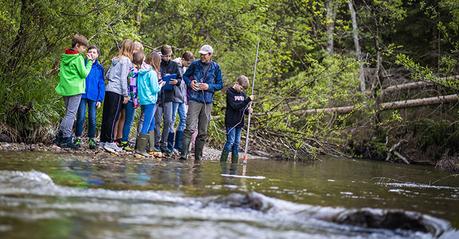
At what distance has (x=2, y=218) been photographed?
490 cm

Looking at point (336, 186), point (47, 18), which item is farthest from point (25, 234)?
point (47, 18)

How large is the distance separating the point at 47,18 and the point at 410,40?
16871mm

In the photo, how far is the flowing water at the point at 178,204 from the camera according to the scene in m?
5.01

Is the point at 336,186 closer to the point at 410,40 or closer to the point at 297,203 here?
the point at 297,203

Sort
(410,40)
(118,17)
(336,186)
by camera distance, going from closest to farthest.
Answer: (336,186), (118,17), (410,40)

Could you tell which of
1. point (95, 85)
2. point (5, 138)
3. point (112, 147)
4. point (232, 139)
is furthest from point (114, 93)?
point (232, 139)

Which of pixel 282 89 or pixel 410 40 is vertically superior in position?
pixel 410 40

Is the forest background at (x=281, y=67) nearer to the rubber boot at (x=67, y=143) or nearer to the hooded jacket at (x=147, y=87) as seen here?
the rubber boot at (x=67, y=143)

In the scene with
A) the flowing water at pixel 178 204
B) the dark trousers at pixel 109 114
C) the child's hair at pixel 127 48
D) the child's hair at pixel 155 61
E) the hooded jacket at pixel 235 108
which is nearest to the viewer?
the flowing water at pixel 178 204

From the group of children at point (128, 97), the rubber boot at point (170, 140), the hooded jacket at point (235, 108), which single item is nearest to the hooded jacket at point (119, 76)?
the group of children at point (128, 97)

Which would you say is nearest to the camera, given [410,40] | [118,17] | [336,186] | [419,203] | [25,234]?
[25,234]

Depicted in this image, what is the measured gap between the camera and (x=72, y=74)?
11.8 meters

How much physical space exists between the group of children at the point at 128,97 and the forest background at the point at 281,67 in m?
0.89

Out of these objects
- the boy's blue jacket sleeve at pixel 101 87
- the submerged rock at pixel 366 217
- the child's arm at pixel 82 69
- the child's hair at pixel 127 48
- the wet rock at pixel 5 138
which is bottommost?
the submerged rock at pixel 366 217
